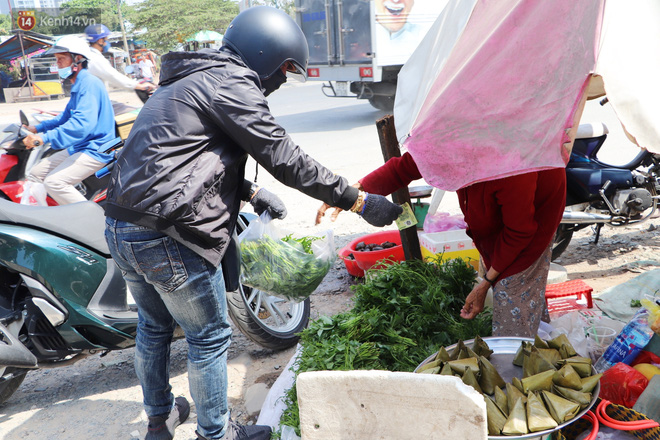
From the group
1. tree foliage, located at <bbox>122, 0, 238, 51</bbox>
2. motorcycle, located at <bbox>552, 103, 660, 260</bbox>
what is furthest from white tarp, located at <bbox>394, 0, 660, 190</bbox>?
tree foliage, located at <bbox>122, 0, 238, 51</bbox>

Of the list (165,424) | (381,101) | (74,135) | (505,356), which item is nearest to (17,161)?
(74,135)

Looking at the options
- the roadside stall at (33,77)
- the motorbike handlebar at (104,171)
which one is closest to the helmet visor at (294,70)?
the motorbike handlebar at (104,171)

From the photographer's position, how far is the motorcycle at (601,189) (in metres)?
4.05

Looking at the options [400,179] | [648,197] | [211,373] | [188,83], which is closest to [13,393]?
[211,373]

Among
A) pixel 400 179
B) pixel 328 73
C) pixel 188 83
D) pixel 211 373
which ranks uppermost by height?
pixel 188 83

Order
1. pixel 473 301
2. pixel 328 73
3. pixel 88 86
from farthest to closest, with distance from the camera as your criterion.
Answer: pixel 328 73
pixel 88 86
pixel 473 301

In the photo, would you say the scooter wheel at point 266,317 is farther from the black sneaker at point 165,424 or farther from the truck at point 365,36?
the truck at point 365,36

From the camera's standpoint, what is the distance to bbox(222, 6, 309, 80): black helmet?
230cm

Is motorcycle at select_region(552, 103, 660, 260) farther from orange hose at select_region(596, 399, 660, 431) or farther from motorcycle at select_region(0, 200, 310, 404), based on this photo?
motorcycle at select_region(0, 200, 310, 404)

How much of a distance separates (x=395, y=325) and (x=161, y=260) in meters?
1.31

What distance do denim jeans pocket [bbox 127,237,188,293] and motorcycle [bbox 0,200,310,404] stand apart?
93 cm

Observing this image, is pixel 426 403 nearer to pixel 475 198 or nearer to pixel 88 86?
pixel 475 198

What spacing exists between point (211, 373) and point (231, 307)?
77 cm

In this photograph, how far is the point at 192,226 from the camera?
2.03m
